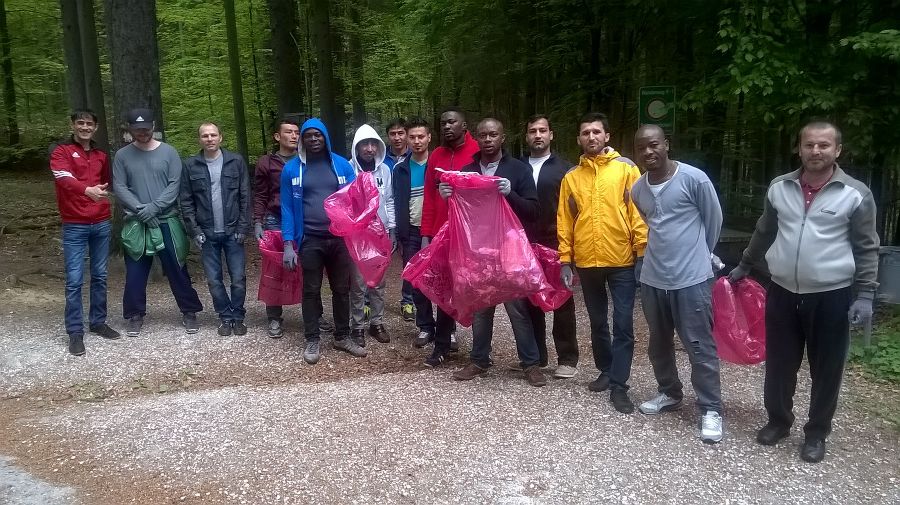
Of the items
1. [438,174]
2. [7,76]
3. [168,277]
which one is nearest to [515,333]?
[438,174]

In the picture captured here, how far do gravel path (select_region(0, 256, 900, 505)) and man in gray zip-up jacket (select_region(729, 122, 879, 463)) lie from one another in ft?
1.34

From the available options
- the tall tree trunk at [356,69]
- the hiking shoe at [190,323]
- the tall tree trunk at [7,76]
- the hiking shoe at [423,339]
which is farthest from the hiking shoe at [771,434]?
the tall tree trunk at [7,76]

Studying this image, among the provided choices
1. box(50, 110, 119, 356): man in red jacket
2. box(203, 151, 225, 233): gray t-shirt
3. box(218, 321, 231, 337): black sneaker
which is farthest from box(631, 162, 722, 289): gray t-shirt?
box(50, 110, 119, 356): man in red jacket

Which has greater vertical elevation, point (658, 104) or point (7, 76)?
point (7, 76)

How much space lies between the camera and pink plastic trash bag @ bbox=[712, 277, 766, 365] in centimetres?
428

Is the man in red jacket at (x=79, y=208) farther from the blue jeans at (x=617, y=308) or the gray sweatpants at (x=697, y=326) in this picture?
the gray sweatpants at (x=697, y=326)

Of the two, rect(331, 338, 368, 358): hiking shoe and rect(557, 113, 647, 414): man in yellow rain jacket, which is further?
rect(331, 338, 368, 358): hiking shoe

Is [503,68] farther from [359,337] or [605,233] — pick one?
[605,233]

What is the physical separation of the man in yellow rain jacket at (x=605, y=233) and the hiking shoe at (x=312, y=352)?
231 centimetres

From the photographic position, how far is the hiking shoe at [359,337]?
599 cm

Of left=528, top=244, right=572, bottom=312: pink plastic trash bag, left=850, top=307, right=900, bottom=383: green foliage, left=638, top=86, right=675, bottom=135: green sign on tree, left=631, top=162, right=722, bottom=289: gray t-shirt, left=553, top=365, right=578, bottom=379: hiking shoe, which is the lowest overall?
left=850, top=307, right=900, bottom=383: green foliage

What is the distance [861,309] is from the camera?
11.6ft

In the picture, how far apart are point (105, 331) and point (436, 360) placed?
311cm

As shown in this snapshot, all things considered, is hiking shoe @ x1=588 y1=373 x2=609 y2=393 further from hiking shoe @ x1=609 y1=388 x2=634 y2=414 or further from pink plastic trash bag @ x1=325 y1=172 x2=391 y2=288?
pink plastic trash bag @ x1=325 y1=172 x2=391 y2=288
